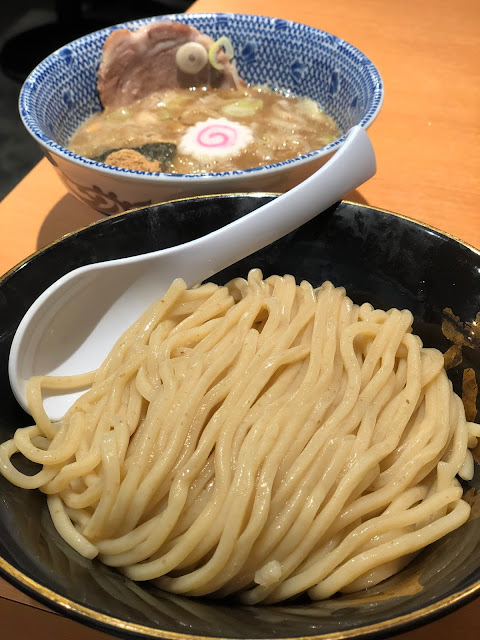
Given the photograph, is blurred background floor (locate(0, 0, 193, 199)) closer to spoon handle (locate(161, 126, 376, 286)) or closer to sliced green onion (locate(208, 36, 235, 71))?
sliced green onion (locate(208, 36, 235, 71))

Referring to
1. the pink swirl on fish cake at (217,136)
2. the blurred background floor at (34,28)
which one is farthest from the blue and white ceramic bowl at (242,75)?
the blurred background floor at (34,28)

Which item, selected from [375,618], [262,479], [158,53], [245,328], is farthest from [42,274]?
[158,53]

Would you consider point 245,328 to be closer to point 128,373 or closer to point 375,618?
point 128,373

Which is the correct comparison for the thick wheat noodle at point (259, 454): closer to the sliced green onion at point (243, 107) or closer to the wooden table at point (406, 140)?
the wooden table at point (406, 140)

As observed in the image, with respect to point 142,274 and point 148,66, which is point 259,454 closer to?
point 142,274

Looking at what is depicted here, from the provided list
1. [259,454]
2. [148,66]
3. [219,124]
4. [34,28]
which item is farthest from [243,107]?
[34,28]
